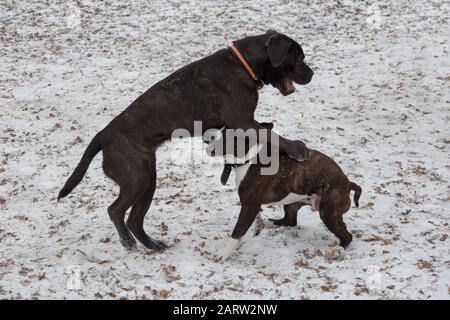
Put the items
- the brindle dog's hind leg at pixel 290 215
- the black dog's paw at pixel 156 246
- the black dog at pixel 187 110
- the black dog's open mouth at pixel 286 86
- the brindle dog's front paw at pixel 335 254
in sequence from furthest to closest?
the brindle dog's hind leg at pixel 290 215
the black dog's paw at pixel 156 246
the black dog's open mouth at pixel 286 86
the brindle dog's front paw at pixel 335 254
the black dog at pixel 187 110

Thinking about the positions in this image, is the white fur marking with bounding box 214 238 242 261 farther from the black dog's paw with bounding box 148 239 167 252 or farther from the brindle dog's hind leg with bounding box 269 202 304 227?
the brindle dog's hind leg with bounding box 269 202 304 227

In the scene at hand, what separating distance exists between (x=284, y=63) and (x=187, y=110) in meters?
1.22

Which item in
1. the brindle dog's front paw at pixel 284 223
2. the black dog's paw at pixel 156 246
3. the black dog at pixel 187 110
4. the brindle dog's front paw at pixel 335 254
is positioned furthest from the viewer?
the brindle dog's front paw at pixel 284 223

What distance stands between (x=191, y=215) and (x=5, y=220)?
2.52 meters

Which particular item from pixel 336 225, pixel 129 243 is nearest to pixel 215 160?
pixel 129 243

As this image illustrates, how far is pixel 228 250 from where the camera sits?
5.48 meters

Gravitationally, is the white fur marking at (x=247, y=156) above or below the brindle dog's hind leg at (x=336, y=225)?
above

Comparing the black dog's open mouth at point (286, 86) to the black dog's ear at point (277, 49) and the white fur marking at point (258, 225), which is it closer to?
the black dog's ear at point (277, 49)

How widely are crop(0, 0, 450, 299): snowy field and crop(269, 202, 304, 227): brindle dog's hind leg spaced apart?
110 millimetres

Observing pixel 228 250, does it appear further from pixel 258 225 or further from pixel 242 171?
pixel 242 171

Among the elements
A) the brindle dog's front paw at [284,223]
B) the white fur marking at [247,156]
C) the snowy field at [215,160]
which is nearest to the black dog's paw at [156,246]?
the snowy field at [215,160]

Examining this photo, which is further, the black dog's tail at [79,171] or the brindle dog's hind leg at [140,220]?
the brindle dog's hind leg at [140,220]

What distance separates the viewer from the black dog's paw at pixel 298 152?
5.46 meters

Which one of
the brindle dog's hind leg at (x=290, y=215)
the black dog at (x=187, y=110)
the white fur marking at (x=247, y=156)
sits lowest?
the brindle dog's hind leg at (x=290, y=215)
